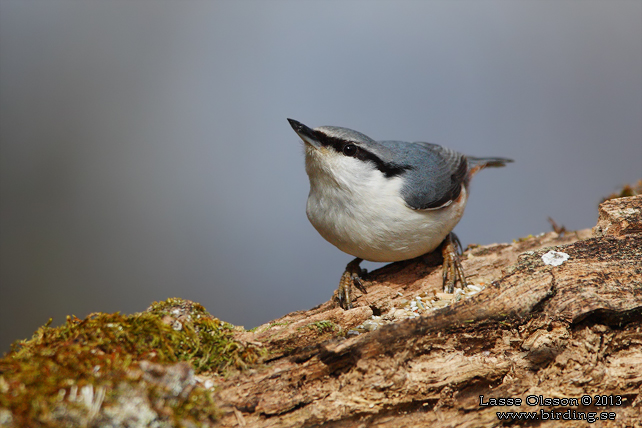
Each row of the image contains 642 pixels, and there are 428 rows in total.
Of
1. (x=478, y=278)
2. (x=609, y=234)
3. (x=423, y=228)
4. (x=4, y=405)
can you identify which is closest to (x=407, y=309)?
(x=423, y=228)

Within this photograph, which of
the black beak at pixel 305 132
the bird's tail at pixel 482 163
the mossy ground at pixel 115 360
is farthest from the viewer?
the bird's tail at pixel 482 163

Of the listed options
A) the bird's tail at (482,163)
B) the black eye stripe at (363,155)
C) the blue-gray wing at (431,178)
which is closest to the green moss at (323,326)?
the blue-gray wing at (431,178)

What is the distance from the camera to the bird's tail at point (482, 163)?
462 centimetres

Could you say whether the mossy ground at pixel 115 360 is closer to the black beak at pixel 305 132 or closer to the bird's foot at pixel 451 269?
the black beak at pixel 305 132

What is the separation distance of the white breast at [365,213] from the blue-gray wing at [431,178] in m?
0.06

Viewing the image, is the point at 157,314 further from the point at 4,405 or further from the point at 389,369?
the point at 389,369

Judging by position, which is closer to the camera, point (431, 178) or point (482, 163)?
point (431, 178)

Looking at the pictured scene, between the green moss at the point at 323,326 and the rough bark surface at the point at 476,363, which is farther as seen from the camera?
the green moss at the point at 323,326

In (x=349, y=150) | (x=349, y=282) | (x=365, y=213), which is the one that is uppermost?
(x=349, y=150)

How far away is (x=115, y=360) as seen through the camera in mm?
1897

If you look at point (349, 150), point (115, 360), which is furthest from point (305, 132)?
point (115, 360)

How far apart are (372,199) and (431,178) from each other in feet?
1.83

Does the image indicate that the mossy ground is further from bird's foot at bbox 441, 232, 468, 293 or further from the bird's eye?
bird's foot at bbox 441, 232, 468, 293

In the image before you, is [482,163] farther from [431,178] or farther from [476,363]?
[476,363]
